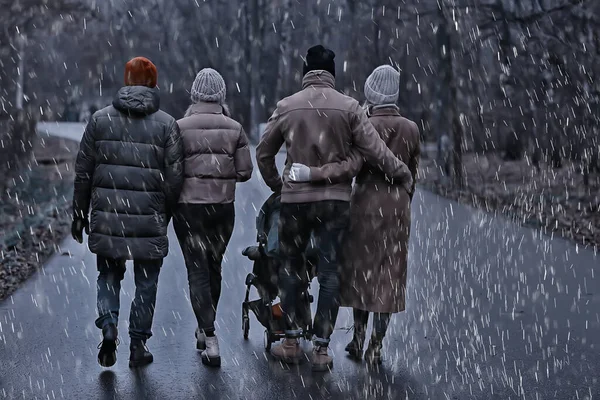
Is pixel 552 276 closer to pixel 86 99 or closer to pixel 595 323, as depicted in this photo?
pixel 595 323

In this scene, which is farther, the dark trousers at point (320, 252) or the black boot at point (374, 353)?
the black boot at point (374, 353)

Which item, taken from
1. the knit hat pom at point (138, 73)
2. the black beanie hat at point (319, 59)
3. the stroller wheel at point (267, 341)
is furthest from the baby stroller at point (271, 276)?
the knit hat pom at point (138, 73)

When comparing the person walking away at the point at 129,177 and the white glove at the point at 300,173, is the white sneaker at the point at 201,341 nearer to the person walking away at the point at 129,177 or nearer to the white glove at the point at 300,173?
the person walking away at the point at 129,177

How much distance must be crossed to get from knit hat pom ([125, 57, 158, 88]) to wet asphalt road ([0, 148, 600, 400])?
1832mm

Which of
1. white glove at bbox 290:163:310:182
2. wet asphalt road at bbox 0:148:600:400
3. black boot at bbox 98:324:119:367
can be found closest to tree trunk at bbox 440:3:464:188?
wet asphalt road at bbox 0:148:600:400

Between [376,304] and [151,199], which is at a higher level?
[151,199]

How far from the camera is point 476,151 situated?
2672cm

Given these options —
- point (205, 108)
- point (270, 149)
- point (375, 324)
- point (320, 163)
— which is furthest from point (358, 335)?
point (205, 108)

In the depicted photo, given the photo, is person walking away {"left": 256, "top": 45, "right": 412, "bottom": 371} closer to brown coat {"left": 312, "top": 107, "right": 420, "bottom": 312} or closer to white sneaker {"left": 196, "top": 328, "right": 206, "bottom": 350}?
brown coat {"left": 312, "top": 107, "right": 420, "bottom": 312}

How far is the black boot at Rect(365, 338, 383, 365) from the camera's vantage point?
5.78 m

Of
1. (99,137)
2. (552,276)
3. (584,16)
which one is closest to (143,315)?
(99,137)

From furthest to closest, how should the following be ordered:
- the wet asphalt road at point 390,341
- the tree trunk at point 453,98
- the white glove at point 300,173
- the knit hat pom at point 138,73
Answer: the tree trunk at point 453,98
the knit hat pom at point 138,73
the white glove at point 300,173
the wet asphalt road at point 390,341

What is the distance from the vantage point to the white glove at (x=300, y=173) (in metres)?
5.45

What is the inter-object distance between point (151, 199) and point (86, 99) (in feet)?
195
